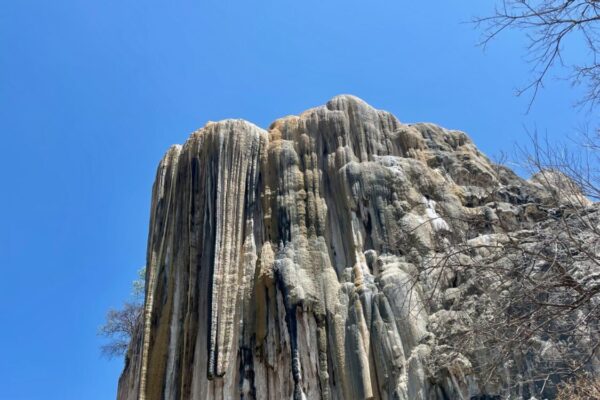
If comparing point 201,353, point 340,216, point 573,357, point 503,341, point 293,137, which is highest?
point 293,137

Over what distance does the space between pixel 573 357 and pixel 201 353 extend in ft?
25.5

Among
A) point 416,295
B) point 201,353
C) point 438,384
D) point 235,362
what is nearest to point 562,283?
point 438,384

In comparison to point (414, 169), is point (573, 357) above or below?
below

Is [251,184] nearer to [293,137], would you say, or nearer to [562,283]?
[293,137]

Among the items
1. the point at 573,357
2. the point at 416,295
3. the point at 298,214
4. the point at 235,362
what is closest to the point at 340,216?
the point at 298,214

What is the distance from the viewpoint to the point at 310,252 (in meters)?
13.0

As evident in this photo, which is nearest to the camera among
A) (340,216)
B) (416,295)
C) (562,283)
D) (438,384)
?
(562,283)

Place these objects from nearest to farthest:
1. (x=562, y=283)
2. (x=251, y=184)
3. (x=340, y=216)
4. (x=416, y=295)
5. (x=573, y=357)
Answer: (x=562, y=283) → (x=573, y=357) → (x=416, y=295) → (x=340, y=216) → (x=251, y=184)

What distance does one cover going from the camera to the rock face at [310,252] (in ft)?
36.5

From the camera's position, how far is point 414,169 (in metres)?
14.4

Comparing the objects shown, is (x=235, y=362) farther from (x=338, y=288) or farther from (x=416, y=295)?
(x=416, y=295)

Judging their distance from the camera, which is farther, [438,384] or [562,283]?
[438,384]

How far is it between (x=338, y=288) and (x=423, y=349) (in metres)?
2.41

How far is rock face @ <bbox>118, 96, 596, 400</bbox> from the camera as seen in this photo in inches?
438
